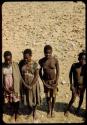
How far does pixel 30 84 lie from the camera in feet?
22.7

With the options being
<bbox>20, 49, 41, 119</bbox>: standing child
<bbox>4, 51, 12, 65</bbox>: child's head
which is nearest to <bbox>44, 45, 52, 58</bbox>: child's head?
<bbox>20, 49, 41, 119</bbox>: standing child

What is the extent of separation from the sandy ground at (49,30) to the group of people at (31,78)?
0.78 m

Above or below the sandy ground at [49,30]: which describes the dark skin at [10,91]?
below

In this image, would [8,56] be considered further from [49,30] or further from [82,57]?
[49,30]

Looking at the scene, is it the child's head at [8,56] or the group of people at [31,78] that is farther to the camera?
the group of people at [31,78]

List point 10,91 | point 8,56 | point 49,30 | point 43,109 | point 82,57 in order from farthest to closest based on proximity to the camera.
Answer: point 49,30
point 43,109
point 10,91
point 82,57
point 8,56

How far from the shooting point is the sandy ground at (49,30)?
10.1 meters

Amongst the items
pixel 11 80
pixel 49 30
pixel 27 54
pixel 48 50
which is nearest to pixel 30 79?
pixel 11 80

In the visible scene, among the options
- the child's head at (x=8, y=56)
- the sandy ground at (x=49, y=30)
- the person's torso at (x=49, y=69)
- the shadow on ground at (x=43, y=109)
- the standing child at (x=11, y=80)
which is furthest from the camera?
the sandy ground at (x=49, y=30)

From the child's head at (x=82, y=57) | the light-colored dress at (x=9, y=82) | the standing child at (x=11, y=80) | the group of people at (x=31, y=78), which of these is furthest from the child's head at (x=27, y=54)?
the child's head at (x=82, y=57)

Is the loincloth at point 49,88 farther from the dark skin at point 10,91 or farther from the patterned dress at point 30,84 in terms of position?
the dark skin at point 10,91

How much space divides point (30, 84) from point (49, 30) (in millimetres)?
5472

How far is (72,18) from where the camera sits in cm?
1298

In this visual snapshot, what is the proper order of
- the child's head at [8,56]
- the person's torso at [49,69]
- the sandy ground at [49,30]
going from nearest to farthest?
the child's head at [8,56]
the person's torso at [49,69]
the sandy ground at [49,30]
